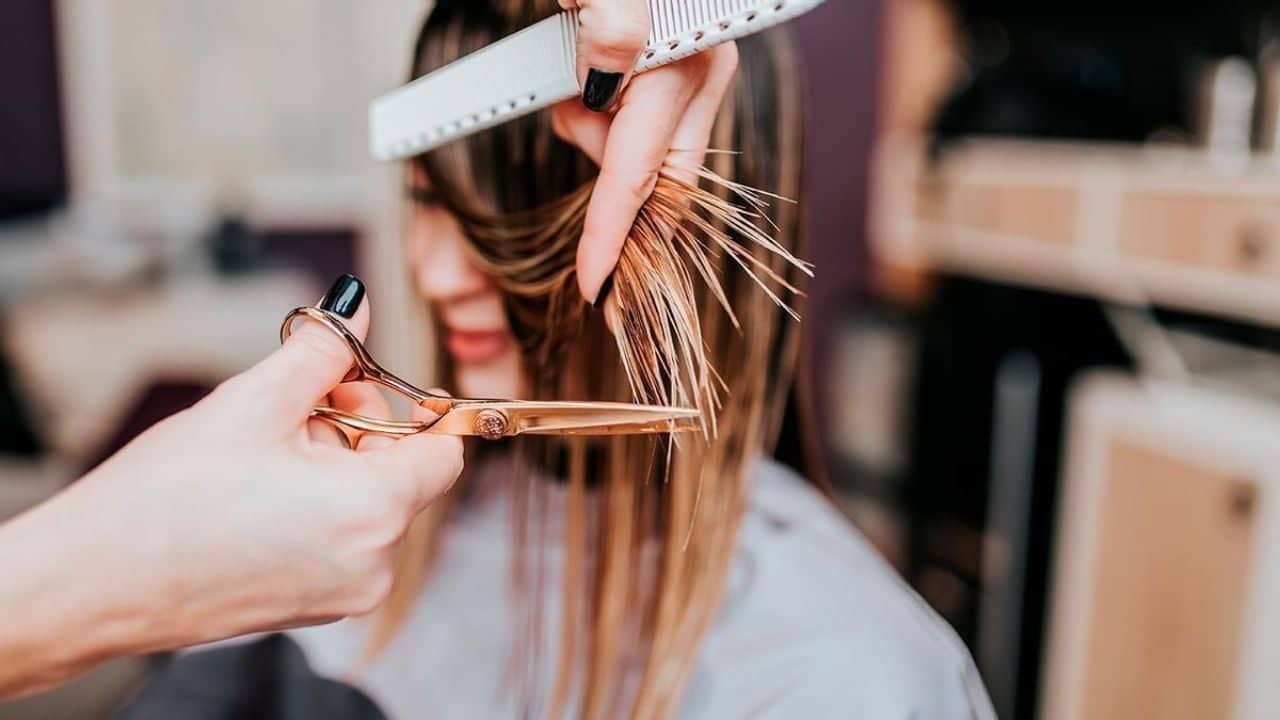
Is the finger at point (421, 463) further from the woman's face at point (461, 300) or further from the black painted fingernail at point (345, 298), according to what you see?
the woman's face at point (461, 300)

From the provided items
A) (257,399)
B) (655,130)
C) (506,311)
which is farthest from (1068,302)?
(257,399)

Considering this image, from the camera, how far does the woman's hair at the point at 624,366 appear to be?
→ 0.55m

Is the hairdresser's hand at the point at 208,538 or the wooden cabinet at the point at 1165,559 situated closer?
the hairdresser's hand at the point at 208,538

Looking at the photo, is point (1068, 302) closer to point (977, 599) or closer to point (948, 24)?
point (977, 599)

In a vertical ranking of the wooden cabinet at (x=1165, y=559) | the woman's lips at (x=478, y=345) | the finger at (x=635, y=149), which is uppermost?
the finger at (x=635, y=149)

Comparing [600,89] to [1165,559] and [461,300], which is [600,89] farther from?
[1165,559]

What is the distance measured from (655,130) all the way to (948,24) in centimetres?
222

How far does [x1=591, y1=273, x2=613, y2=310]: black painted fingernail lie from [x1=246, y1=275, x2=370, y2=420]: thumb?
0.32ft

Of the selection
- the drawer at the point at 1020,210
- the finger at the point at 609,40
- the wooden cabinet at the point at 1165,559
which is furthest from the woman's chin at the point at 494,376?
the drawer at the point at 1020,210

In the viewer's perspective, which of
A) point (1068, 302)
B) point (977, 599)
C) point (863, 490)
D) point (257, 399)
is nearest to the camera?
point (257, 399)

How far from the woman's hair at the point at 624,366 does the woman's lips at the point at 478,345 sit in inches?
1.6

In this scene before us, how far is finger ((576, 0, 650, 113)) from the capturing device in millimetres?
370

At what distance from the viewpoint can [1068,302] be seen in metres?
1.93

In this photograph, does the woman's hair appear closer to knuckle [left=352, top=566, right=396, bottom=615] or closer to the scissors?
the scissors
